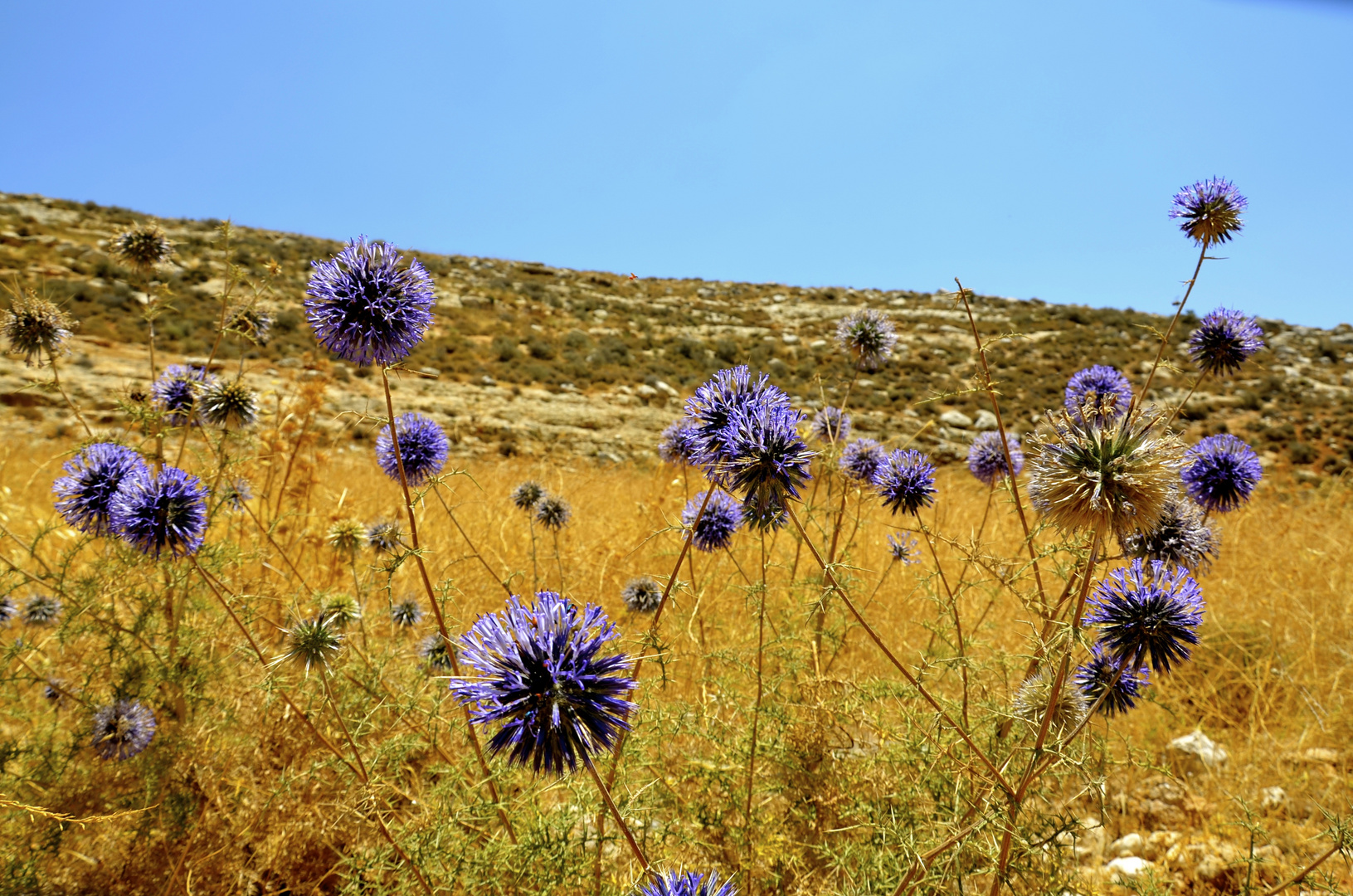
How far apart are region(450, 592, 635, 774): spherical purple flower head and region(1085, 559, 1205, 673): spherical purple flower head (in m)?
1.16

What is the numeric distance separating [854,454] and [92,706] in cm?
381

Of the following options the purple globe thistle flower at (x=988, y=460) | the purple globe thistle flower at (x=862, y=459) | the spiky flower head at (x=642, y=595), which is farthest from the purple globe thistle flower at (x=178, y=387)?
the purple globe thistle flower at (x=988, y=460)

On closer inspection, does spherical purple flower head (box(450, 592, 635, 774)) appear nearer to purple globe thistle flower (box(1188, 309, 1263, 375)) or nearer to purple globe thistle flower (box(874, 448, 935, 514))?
purple globe thistle flower (box(874, 448, 935, 514))

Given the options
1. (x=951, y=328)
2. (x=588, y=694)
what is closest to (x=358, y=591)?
(x=588, y=694)

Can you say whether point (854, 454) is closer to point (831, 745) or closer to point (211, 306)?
point (831, 745)

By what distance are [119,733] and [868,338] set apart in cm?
394

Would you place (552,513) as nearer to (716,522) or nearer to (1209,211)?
(716,522)

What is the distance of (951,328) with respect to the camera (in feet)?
107

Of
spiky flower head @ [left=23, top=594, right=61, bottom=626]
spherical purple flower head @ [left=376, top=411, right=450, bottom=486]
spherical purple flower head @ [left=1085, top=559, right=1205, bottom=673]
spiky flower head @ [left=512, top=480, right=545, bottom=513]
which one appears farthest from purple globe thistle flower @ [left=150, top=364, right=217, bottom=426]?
spherical purple flower head @ [left=1085, top=559, right=1205, bottom=673]

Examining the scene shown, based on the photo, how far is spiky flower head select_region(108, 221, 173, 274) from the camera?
3842 mm

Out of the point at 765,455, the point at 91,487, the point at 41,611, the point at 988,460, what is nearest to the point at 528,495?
the point at 91,487

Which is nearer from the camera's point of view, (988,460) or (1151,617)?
(1151,617)

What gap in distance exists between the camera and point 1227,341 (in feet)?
11.3

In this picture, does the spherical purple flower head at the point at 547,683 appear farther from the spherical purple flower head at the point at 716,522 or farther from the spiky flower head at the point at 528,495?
the spiky flower head at the point at 528,495
